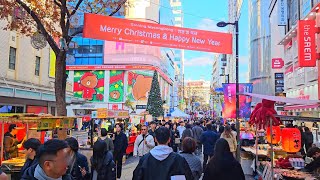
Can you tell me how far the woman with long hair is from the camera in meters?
4.71

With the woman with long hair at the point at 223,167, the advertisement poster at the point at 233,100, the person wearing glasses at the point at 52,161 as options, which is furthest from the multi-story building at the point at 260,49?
the person wearing glasses at the point at 52,161

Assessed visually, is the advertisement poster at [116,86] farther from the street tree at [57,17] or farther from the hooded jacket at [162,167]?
the hooded jacket at [162,167]

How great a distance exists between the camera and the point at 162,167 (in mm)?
3900

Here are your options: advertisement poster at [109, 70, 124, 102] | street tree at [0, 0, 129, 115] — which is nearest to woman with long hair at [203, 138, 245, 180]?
street tree at [0, 0, 129, 115]

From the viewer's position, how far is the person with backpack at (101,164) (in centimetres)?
573

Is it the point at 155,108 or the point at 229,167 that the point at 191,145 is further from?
the point at 155,108

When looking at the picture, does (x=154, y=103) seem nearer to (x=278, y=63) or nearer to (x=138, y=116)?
(x=138, y=116)

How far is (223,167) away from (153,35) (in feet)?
26.0

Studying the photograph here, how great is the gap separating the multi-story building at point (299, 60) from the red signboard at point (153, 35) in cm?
→ 687

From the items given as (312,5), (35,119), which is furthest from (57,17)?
(312,5)

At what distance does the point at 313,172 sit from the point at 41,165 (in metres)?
7.48

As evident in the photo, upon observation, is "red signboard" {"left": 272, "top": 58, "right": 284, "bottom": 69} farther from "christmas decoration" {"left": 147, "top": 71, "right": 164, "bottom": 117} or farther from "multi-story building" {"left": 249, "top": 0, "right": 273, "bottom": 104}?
"christmas decoration" {"left": 147, "top": 71, "right": 164, "bottom": 117}

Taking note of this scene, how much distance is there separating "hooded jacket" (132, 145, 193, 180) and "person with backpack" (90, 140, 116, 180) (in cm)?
183

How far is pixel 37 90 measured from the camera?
19.9m
